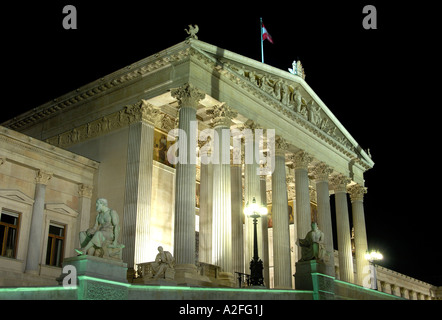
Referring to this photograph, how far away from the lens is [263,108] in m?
34.9

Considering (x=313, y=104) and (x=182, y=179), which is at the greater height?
(x=313, y=104)

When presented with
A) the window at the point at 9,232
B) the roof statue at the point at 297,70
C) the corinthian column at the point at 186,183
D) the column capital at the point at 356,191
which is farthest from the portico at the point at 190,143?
the column capital at the point at 356,191

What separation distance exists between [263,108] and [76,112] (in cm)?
1222

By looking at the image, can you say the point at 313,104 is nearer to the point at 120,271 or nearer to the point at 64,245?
the point at 64,245

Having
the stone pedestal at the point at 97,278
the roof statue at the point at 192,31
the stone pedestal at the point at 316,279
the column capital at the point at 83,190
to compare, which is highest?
the roof statue at the point at 192,31

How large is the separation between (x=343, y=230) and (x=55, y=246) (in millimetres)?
22499

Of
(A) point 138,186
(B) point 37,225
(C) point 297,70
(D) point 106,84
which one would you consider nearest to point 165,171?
(A) point 138,186

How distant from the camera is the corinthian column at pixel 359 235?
43044mm

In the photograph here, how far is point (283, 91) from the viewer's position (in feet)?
124

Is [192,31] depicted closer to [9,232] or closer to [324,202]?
[9,232]

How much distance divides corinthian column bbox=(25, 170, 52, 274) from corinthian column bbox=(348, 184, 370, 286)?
25418mm

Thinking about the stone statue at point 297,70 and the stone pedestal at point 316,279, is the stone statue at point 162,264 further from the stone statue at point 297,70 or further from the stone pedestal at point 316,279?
the stone statue at point 297,70

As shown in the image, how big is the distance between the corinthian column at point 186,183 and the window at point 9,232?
9.08m

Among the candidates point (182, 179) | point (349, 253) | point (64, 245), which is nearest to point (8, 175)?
point (64, 245)
